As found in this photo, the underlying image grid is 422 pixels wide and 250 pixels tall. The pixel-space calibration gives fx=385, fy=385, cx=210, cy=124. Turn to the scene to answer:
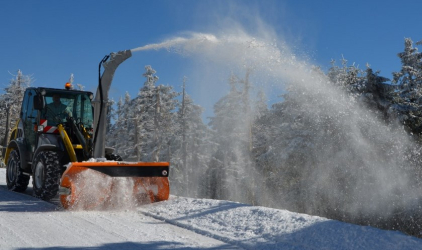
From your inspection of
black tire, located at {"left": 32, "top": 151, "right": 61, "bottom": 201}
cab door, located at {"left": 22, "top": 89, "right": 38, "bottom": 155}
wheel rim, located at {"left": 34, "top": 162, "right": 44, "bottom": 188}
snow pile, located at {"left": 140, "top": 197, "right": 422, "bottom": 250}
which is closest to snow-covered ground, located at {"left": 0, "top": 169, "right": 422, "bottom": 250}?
snow pile, located at {"left": 140, "top": 197, "right": 422, "bottom": 250}

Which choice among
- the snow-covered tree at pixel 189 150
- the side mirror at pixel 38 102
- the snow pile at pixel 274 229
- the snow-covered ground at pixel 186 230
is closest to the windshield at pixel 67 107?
the side mirror at pixel 38 102

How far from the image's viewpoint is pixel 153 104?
3544cm

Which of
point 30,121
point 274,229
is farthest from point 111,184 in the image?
point 30,121

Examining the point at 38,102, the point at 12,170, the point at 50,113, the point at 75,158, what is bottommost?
the point at 12,170

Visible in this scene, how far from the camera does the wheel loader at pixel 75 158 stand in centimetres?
696

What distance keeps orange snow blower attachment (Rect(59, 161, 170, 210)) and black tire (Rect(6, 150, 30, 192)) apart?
10.9ft

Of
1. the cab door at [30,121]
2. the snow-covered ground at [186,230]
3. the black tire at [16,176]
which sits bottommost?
the snow-covered ground at [186,230]

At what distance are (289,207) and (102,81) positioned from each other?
17883 millimetres

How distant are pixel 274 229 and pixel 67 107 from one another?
20.1 feet

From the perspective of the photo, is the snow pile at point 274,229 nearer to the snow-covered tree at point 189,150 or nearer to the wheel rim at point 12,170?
the wheel rim at point 12,170

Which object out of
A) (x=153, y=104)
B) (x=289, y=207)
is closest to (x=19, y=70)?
(x=153, y=104)

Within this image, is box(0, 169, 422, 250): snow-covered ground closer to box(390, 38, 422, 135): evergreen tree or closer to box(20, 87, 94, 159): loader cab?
box(20, 87, 94, 159): loader cab

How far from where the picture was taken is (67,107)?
9.31m

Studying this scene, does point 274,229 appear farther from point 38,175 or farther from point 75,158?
point 38,175
